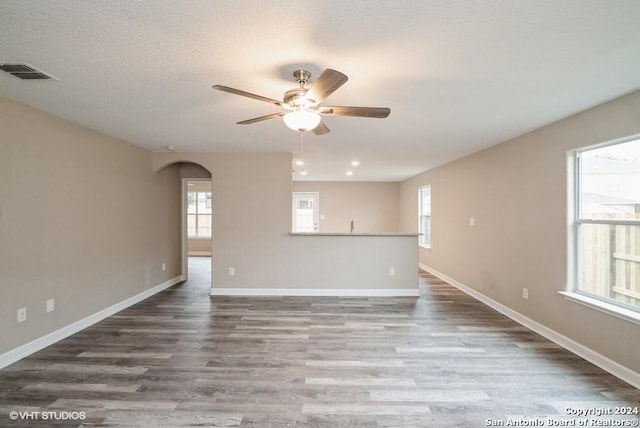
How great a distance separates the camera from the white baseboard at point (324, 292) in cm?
474

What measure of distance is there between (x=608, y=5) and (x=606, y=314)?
8.05 feet

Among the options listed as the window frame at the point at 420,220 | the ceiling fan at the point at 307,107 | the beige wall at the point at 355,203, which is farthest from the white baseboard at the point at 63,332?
the window frame at the point at 420,220

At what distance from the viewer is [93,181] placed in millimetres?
3512

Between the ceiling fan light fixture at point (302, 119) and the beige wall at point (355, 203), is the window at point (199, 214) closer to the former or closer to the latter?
the beige wall at point (355, 203)

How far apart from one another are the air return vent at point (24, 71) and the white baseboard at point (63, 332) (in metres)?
2.31

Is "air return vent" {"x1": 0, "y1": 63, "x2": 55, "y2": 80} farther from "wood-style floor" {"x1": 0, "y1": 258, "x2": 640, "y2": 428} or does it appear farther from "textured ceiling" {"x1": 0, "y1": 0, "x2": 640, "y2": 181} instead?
"wood-style floor" {"x1": 0, "y1": 258, "x2": 640, "y2": 428}

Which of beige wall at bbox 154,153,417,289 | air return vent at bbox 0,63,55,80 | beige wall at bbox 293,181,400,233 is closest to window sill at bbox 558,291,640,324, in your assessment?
beige wall at bbox 154,153,417,289

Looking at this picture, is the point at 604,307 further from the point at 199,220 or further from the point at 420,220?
the point at 199,220

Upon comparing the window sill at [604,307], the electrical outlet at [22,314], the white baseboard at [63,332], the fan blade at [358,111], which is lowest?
the white baseboard at [63,332]

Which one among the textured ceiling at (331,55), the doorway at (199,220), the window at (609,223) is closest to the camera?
the textured ceiling at (331,55)

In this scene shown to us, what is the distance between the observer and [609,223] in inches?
104

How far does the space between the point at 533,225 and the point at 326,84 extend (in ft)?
10.2

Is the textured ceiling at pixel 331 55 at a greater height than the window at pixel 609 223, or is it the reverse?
the textured ceiling at pixel 331 55

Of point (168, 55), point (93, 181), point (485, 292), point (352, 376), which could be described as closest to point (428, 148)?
point (485, 292)
